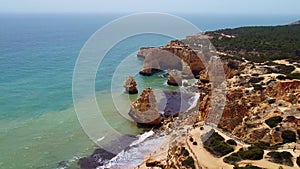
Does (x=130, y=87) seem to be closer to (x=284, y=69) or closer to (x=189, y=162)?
(x=284, y=69)

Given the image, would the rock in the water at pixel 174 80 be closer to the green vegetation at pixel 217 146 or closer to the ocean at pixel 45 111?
the ocean at pixel 45 111

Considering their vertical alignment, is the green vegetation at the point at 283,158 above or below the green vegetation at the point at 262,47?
below

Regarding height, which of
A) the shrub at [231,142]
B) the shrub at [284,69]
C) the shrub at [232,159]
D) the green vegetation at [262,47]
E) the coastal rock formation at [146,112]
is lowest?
the coastal rock formation at [146,112]

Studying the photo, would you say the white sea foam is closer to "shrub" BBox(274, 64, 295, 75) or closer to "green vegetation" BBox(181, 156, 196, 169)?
"green vegetation" BBox(181, 156, 196, 169)

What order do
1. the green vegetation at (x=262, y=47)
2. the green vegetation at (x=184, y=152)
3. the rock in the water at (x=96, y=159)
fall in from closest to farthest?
the green vegetation at (x=184, y=152) < the rock in the water at (x=96, y=159) < the green vegetation at (x=262, y=47)

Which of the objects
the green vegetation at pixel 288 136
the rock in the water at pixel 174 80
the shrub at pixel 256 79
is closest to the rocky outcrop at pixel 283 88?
the shrub at pixel 256 79

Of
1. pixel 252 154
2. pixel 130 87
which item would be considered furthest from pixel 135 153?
pixel 130 87

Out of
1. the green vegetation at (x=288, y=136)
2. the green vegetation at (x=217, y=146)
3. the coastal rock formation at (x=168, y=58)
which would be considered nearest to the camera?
the green vegetation at (x=217, y=146)

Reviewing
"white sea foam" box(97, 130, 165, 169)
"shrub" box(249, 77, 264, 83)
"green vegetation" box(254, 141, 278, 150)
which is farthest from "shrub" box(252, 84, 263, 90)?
"white sea foam" box(97, 130, 165, 169)
